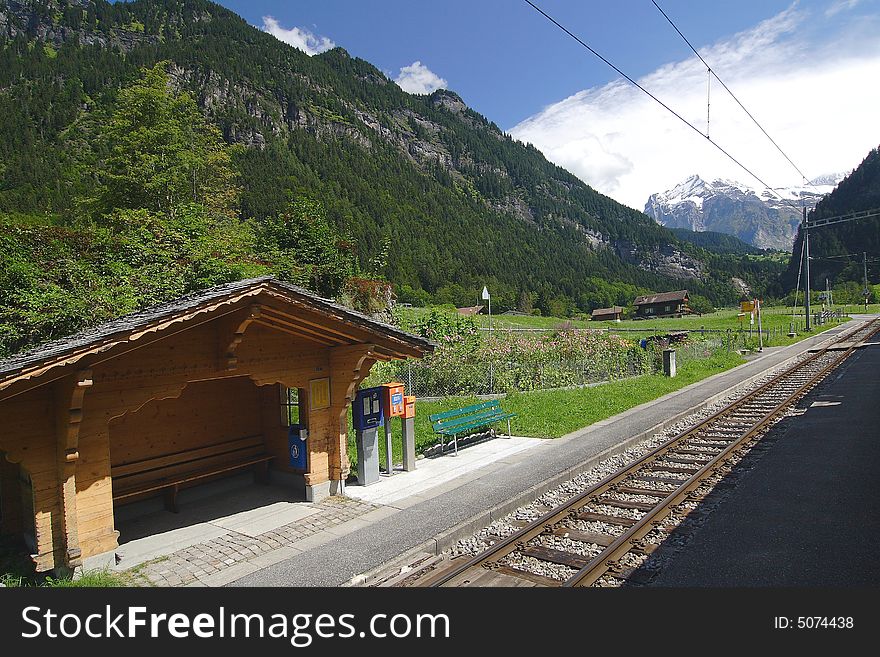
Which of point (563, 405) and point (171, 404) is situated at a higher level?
point (171, 404)

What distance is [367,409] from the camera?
10695mm

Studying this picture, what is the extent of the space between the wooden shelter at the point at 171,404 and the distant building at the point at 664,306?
118 meters

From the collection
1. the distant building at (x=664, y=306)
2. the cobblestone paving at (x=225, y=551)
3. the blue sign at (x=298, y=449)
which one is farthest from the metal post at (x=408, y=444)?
the distant building at (x=664, y=306)

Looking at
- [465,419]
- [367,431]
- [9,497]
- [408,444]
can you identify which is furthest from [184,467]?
[465,419]

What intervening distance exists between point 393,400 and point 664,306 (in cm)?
12203

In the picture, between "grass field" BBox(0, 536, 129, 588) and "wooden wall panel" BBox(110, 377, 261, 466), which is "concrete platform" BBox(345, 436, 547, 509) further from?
"grass field" BBox(0, 536, 129, 588)

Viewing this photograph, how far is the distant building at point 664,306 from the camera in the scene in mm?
119375

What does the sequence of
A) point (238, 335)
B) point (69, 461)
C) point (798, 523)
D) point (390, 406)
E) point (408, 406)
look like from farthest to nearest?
point (408, 406), point (390, 406), point (238, 335), point (798, 523), point (69, 461)

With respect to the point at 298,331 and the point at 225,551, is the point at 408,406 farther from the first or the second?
the point at 225,551

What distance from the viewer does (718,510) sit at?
828 centimetres

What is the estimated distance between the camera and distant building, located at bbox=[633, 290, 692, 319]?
392 feet

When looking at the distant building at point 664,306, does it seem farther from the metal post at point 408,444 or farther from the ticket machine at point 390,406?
the ticket machine at point 390,406

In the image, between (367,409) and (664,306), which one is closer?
(367,409)

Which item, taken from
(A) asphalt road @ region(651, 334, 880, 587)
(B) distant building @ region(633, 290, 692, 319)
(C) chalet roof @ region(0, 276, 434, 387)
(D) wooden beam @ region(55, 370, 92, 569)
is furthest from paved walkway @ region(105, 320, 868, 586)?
(B) distant building @ region(633, 290, 692, 319)
